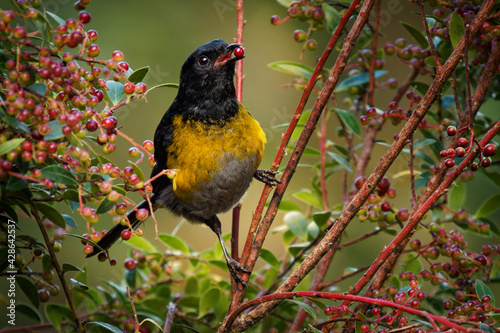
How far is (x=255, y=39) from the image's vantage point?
4.66 m

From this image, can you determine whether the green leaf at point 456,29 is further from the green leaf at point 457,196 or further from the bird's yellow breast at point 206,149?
the bird's yellow breast at point 206,149

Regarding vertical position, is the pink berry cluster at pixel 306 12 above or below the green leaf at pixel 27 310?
above

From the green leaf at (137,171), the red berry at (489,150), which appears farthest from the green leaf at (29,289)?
the red berry at (489,150)

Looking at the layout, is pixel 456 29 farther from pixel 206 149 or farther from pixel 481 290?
pixel 206 149

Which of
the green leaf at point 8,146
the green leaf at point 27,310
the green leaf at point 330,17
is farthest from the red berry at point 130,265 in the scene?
the green leaf at point 330,17

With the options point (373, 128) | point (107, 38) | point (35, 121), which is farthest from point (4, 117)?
point (107, 38)

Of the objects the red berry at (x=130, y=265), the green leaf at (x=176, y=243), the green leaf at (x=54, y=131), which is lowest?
the red berry at (x=130, y=265)

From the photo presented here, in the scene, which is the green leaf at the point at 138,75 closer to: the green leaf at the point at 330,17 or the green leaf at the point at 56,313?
the green leaf at the point at 56,313

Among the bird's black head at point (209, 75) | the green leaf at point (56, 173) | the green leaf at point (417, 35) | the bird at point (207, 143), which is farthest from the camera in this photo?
the bird's black head at point (209, 75)

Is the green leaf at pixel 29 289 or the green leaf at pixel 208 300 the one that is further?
the green leaf at pixel 208 300

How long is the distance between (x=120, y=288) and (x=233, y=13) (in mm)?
3596

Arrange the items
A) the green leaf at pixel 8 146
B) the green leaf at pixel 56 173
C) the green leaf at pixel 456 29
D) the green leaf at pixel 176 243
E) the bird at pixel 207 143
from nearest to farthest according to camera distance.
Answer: the green leaf at pixel 8 146 < the green leaf at pixel 56 173 < the green leaf at pixel 456 29 < the green leaf at pixel 176 243 < the bird at pixel 207 143

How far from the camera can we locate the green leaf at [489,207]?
2.01 metres

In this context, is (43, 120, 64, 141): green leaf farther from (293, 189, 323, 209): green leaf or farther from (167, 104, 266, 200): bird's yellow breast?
(293, 189, 323, 209): green leaf
